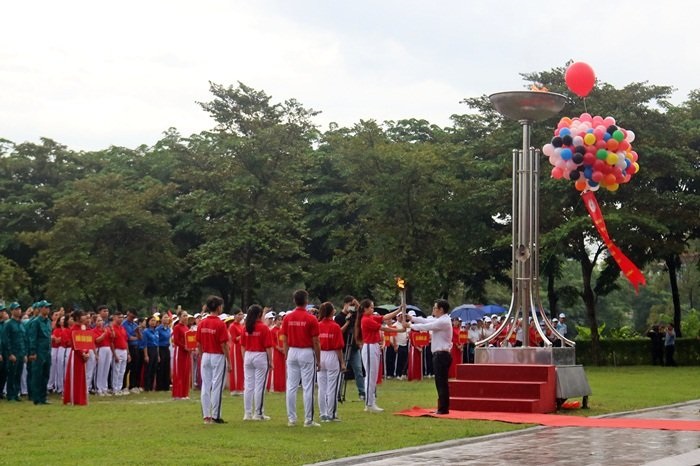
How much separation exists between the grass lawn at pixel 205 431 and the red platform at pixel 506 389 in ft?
2.42

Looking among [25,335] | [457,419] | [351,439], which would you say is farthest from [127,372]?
[351,439]

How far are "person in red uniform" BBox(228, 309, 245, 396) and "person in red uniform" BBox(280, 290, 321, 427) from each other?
7085mm

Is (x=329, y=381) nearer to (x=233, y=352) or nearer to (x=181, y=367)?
(x=181, y=367)

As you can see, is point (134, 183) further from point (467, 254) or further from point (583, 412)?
point (583, 412)

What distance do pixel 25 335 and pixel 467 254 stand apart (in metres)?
21.9

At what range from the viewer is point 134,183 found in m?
44.7

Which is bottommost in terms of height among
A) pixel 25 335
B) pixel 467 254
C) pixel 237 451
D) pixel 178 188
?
pixel 237 451

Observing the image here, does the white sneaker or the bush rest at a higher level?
the bush

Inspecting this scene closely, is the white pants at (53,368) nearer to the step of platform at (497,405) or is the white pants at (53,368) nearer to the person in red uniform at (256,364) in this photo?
the person in red uniform at (256,364)

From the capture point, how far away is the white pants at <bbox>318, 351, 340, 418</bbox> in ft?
53.1

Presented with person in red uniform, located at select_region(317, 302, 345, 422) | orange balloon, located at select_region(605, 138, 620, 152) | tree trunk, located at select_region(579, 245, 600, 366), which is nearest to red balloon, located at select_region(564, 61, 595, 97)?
orange balloon, located at select_region(605, 138, 620, 152)

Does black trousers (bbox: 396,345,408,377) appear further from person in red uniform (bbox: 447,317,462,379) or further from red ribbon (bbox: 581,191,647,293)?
red ribbon (bbox: 581,191,647,293)

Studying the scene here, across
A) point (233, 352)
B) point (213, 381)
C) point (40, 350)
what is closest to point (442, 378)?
point (213, 381)

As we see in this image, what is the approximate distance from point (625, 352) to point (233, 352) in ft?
73.4
